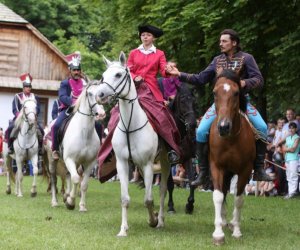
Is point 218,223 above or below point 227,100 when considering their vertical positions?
below

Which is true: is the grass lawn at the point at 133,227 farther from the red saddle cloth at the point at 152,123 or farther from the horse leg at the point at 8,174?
the horse leg at the point at 8,174

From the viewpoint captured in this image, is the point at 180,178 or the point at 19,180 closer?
the point at 19,180

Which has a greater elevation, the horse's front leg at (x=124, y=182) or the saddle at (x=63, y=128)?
A: the saddle at (x=63, y=128)

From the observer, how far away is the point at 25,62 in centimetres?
4619

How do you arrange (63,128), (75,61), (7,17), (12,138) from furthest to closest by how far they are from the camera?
(7,17)
(12,138)
(75,61)
(63,128)

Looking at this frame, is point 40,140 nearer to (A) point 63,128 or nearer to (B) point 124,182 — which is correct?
(A) point 63,128

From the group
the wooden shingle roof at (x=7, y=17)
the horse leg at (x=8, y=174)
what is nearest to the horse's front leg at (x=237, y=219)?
the horse leg at (x=8, y=174)

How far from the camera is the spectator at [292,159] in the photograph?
19.6 metres

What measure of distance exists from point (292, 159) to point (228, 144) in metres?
9.71

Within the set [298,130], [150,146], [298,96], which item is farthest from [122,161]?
[298,96]

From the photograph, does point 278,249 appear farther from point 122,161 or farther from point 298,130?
point 298,130

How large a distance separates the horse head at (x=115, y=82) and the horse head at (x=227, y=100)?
1.46 meters

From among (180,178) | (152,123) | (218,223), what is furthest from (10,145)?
(218,223)

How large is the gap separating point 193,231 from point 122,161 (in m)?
1.65
